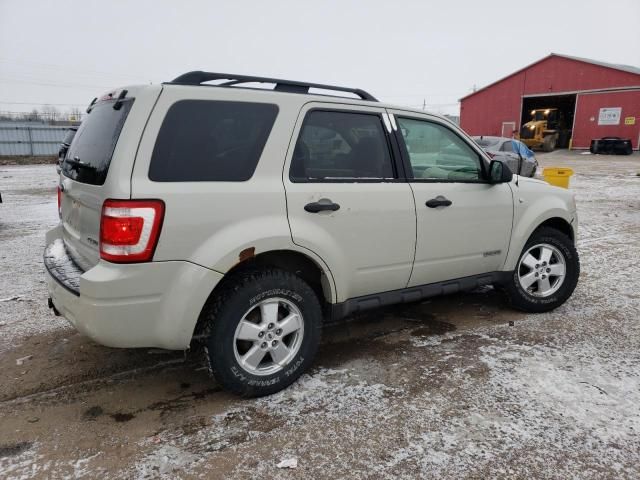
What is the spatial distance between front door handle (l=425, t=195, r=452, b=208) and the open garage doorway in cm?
3481

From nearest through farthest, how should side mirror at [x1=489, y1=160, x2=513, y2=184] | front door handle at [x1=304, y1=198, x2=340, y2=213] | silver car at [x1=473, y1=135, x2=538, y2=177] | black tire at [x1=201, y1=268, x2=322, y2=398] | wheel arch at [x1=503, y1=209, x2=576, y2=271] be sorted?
black tire at [x1=201, y1=268, x2=322, y2=398], front door handle at [x1=304, y1=198, x2=340, y2=213], side mirror at [x1=489, y1=160, x2=513, y2=184], wheel arch at [x1=503, y1=209, x2=576, y2=271], silver car at [x1=473, y1=135, x2=538, y2=177]

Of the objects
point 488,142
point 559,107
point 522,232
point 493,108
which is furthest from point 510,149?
point 559,107

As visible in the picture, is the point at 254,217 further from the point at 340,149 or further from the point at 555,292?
the point at 555,292

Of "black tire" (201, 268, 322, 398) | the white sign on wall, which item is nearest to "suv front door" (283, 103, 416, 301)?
"black tire" (201, 268, 322, 398)

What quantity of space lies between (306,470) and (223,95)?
7.01 ft

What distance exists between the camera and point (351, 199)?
3209 mm

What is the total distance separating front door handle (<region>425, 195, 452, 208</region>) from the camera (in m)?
3.58

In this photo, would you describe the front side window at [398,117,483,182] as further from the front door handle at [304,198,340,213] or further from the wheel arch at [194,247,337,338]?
the wheel arch at [194,247,337,338]

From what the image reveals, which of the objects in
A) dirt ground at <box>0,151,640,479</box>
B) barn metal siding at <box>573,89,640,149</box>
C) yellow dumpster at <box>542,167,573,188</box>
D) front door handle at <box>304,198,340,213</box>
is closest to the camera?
dirt ground at <box>0,151,640,479</box>

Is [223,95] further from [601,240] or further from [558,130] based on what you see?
[558,130]

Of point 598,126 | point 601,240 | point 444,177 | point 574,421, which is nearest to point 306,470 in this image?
point 574,421

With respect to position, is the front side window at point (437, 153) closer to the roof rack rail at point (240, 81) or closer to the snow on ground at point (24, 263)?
the roof rack rail at point (240, 81)

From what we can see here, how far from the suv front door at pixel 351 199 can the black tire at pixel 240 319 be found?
26cm

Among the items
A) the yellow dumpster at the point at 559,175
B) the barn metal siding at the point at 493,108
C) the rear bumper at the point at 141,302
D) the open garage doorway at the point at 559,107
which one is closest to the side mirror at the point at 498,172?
the rear bumper at the point at 141,302
